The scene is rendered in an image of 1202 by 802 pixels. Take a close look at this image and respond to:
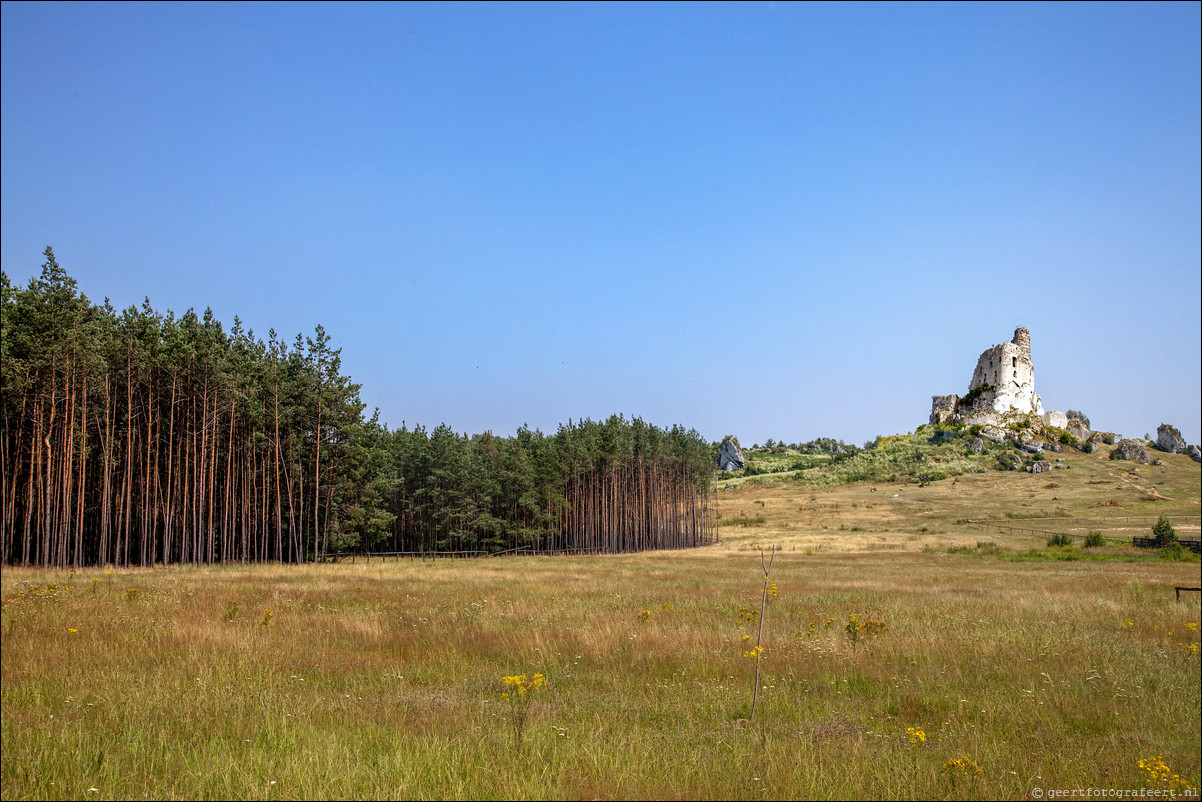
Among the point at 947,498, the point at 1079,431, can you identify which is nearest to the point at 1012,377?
→ the point at 1079,431

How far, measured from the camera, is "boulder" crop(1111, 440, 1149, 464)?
132125 millimetres

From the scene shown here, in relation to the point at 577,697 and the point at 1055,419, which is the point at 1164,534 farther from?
the point at 1055,419

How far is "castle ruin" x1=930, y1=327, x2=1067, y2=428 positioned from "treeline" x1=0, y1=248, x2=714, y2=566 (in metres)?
101

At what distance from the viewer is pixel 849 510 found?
102 m

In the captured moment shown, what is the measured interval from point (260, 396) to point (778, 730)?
50036 mm

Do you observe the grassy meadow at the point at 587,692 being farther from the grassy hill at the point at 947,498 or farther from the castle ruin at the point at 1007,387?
the castle ruin at the point at 1007,387

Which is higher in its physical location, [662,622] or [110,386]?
[110,386]

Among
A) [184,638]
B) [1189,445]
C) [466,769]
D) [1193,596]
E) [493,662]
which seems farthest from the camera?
[1189,445]

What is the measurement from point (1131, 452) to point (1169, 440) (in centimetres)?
2112

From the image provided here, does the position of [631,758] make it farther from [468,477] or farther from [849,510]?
[849,510]

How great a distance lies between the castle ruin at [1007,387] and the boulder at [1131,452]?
12.9 m

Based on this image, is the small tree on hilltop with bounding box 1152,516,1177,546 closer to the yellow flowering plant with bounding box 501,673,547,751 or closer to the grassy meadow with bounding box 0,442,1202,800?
the grassy meadow with bounding box 0,442,1202,800

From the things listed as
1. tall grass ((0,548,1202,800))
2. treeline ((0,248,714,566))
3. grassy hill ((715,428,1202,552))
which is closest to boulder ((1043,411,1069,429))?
grassy hill ((715,428,1202,552))

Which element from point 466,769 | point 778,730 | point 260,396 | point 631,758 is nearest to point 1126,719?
point 778,730
